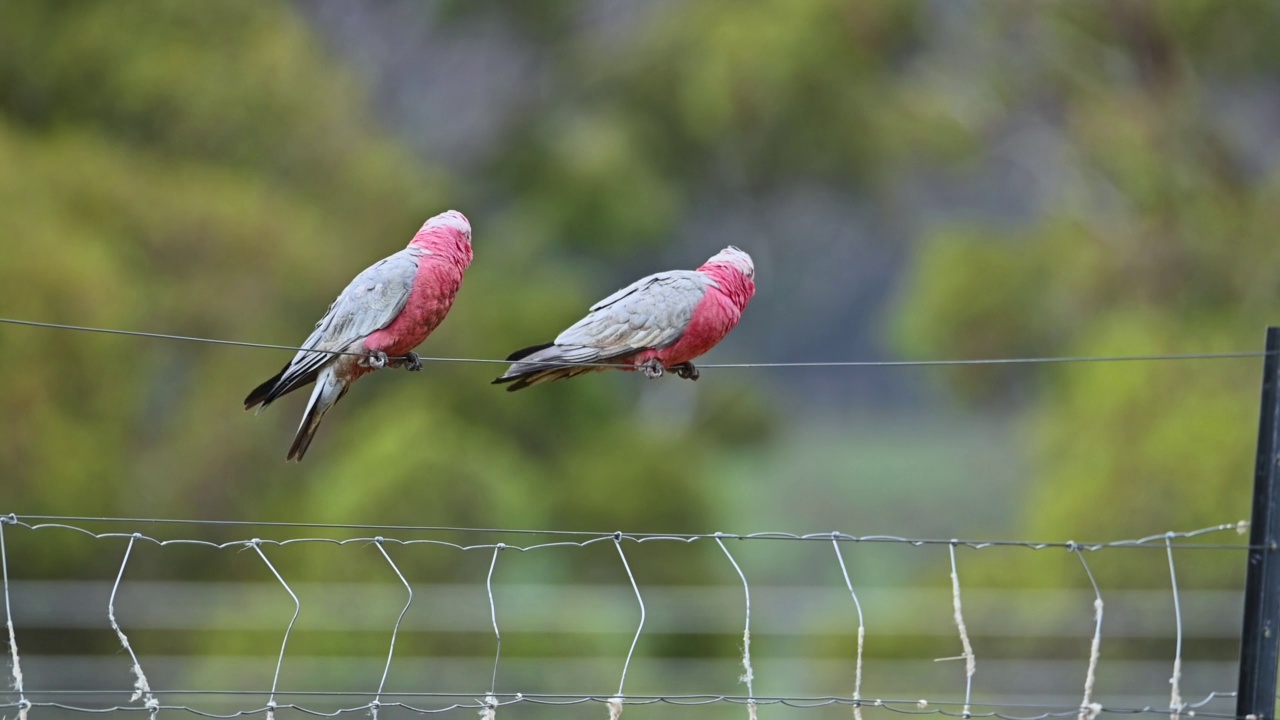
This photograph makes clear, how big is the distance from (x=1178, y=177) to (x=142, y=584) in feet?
29.1

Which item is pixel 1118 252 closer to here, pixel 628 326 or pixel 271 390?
pixel 628 326

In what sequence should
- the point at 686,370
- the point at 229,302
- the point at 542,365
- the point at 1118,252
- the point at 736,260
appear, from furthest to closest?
the point at 1118,252, the point at 229,302, the point at 686,370, the point at 736,260, the point at 542,365

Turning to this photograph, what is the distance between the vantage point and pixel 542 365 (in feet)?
11.4

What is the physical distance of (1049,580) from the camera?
1149 cm

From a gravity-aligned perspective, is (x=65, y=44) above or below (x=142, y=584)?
above

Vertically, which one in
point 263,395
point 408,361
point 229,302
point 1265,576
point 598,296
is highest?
point 598,296

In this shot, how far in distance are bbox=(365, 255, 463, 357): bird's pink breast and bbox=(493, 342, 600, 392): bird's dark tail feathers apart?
215 millimetres

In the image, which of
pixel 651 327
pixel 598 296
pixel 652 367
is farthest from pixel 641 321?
pixel 598 296

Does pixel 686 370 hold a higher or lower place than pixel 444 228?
lower

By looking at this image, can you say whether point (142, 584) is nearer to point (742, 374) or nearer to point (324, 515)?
point (324, 515)

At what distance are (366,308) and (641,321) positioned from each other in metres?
0.67

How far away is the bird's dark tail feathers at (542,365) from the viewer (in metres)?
3.50

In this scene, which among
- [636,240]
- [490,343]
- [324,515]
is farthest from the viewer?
[636,240]

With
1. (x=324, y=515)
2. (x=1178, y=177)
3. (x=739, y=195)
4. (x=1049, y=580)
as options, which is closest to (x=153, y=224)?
(x=324, y=515)
